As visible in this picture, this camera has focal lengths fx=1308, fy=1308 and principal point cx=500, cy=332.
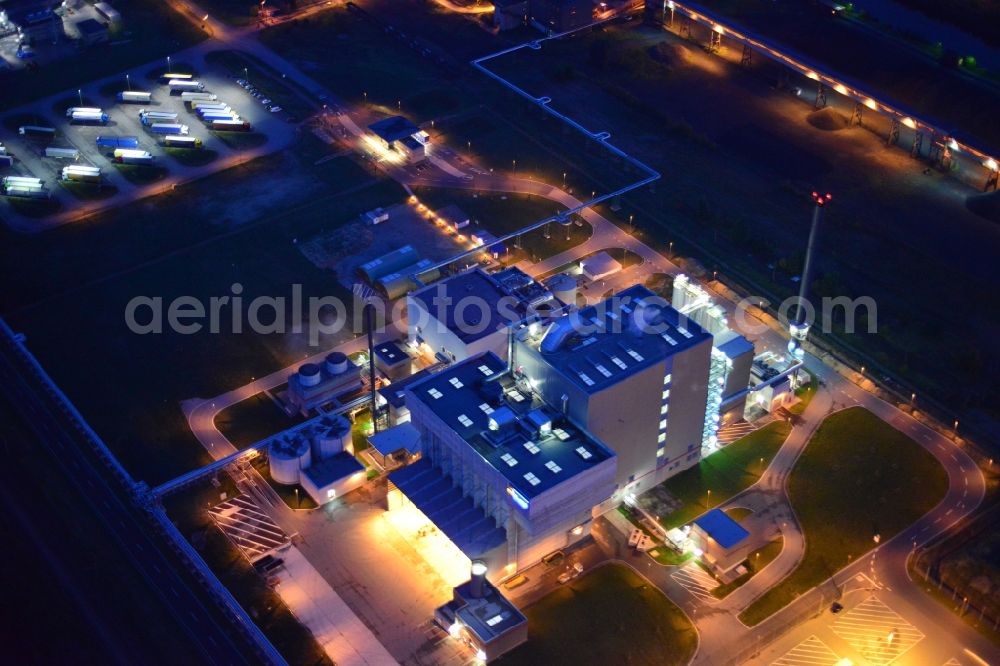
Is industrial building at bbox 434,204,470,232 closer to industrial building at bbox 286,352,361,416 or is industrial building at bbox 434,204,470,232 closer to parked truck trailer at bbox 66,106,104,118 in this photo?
industrial building at bbox 286,352,361,416

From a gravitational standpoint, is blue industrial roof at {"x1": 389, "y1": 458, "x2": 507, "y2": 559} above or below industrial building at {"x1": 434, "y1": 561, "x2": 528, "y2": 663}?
above

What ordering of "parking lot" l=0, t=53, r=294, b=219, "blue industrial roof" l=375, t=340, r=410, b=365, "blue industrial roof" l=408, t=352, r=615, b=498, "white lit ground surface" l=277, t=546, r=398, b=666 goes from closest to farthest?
"white lit ground surface" l=277, t=546, r=398, b=666 < "blue industrial roof" l=408, t=352, r=615, b=498 < "blue industrial roof" l=375, t=340, r=410, b=365 < "parking lot" l=0, t=53, r=294, b=219

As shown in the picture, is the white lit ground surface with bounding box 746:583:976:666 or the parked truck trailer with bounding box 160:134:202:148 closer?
the white lit ground surface with bounding box 746:583:976:666

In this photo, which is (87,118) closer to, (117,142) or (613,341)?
(117,142)

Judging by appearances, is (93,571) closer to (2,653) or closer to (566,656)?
(2,653)

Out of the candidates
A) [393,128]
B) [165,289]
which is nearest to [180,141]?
[393,128]

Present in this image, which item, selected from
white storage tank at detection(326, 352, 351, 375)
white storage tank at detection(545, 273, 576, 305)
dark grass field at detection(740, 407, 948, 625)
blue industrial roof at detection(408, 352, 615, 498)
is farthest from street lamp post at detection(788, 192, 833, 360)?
white storage tank at detection(326, 352, 351, 375)

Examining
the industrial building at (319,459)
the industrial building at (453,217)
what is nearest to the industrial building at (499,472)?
the industrial building at (319,459)
